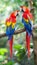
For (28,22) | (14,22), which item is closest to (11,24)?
(14,22)

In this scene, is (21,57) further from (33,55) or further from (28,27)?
(28,27)

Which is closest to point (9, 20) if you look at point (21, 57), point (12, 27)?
point (12, 27)

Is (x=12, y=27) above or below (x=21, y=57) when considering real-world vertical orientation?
above

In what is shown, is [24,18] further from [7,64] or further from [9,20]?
[7,64]

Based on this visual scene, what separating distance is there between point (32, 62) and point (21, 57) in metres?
0.13

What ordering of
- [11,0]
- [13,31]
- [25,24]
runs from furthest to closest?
[11,0], [25,24], [13,31]

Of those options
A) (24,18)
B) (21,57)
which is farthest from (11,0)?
(21,57)

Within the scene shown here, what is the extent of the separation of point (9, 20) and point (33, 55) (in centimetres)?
54

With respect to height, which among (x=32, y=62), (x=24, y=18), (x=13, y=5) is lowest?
(x=32, y=62)

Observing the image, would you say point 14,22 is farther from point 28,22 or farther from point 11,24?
point 28,22

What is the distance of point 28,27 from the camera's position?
165 centimetres

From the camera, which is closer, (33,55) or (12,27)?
(12,27)

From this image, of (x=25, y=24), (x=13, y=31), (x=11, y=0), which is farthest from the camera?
(x=11, y=0)

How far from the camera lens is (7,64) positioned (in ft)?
5.60
